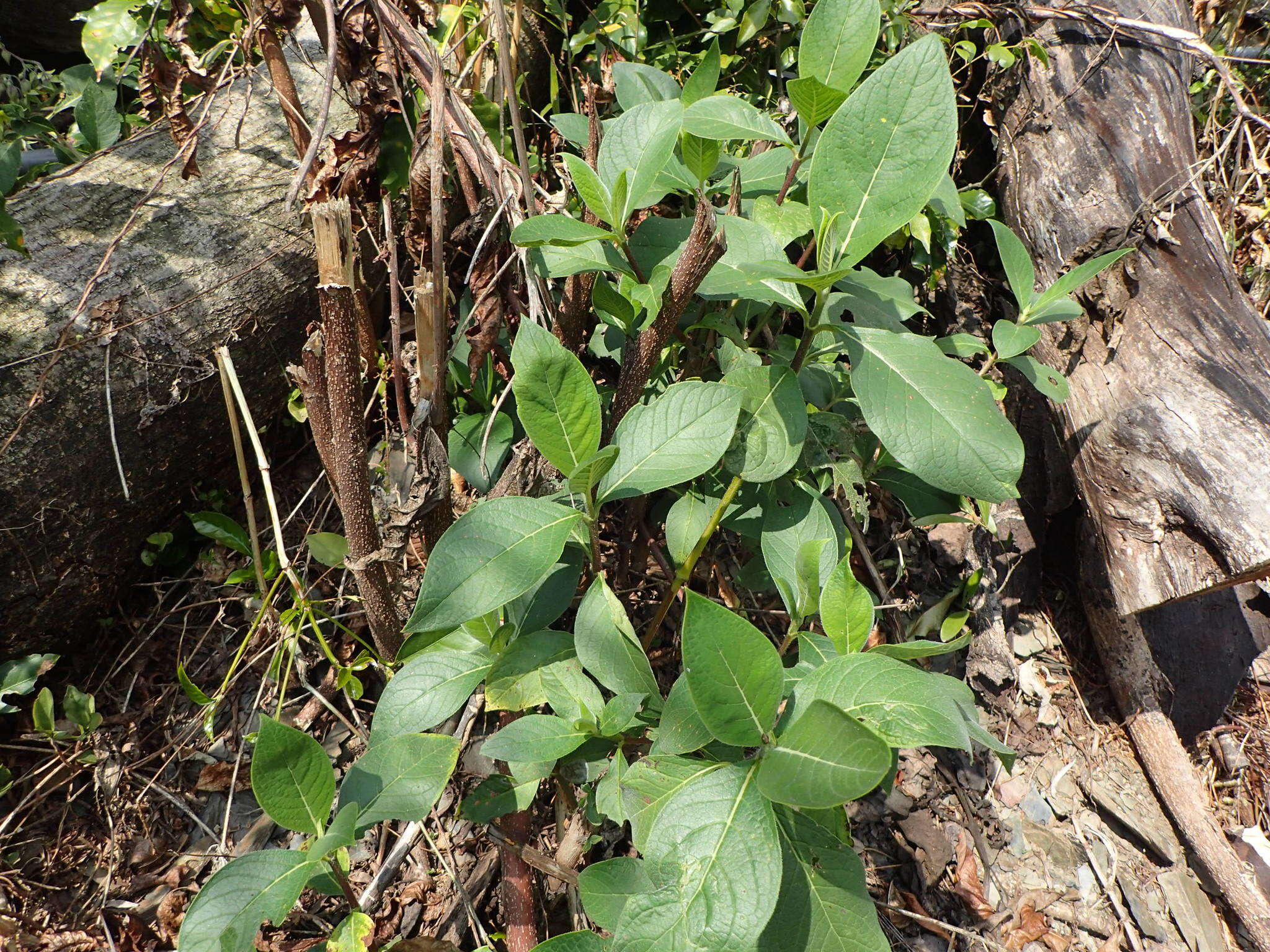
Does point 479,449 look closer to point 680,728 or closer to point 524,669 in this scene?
point 524,669

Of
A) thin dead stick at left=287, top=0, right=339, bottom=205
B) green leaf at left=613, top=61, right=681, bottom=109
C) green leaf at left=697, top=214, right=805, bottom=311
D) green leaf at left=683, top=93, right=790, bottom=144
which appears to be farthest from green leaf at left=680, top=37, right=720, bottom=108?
thin dead stick at left=287, top=0, right=339, bottom=205

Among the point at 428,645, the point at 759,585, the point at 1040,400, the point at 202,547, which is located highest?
the point at 1040,400

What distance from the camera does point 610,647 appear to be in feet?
3.49

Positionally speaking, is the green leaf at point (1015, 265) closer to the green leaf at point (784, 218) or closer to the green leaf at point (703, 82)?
the green leaf at point (784, 218)

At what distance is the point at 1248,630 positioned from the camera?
2.27 m

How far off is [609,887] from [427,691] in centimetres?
39

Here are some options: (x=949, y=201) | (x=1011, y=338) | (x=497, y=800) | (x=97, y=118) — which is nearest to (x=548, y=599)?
(x=497, y=800)

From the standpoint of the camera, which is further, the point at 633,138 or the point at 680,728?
the point at 633,138

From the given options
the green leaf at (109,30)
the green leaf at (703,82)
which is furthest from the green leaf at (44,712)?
the green leaf at (703,82)

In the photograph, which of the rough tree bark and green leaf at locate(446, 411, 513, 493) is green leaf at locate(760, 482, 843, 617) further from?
the rough tree bark

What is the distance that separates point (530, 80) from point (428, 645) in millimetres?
1629

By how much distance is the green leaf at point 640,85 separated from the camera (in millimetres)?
1562

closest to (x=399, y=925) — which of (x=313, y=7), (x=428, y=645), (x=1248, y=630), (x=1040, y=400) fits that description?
(x=428, y=645)

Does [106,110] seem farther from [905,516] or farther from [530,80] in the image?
[905,516]
